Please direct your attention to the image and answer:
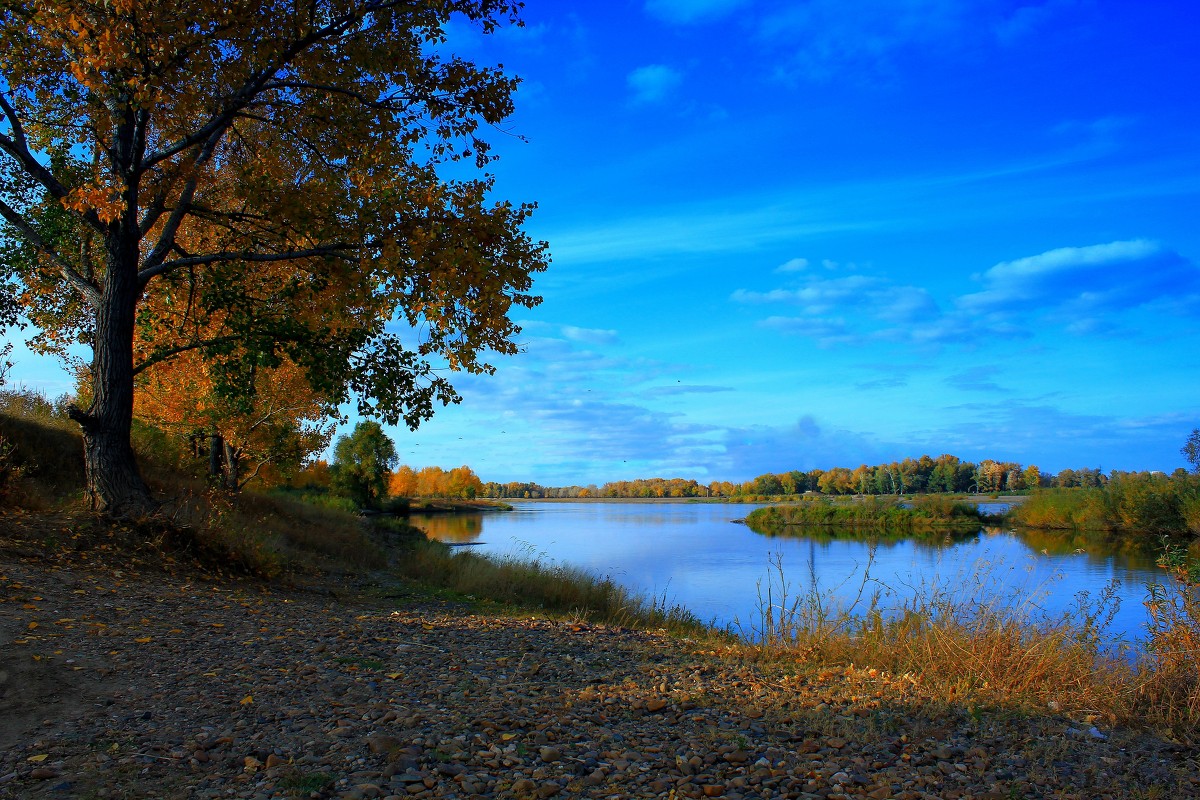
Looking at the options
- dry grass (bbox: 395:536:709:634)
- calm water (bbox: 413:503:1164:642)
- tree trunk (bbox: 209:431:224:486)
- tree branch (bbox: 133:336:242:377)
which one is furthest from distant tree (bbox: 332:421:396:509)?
tree branch (bbox: 133:336:242:377)

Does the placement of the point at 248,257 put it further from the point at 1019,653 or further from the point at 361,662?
the point at 1019,653

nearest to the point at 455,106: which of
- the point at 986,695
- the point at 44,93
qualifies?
the point at 44,93

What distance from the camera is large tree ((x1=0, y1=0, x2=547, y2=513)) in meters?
9.48

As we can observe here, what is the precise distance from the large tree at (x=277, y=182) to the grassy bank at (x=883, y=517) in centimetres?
4163

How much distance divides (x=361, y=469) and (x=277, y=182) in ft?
165

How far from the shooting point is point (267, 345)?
11.5 m

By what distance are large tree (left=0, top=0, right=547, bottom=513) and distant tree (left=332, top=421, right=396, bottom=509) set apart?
46173 millimetres

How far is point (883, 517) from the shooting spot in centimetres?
5394

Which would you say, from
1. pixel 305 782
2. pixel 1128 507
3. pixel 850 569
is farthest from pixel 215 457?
pixel 1128 507

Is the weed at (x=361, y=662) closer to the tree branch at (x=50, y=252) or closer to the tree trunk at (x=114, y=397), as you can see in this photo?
the tree trunk at (x=114, y=397)

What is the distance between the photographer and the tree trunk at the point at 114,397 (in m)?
10.5

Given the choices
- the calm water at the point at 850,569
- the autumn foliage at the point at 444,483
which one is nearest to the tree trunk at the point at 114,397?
the calm water at the point at 850,569

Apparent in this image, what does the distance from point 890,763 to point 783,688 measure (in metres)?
1.70

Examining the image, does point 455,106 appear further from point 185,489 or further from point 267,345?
point 185,489
